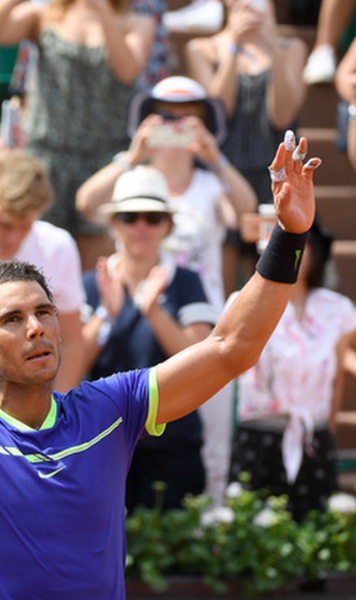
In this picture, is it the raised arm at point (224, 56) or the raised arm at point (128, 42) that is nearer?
the raised arm at point (128, 42)

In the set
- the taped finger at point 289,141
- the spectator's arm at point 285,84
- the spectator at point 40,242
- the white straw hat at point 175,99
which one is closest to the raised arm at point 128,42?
the white straw hat at point 175,99

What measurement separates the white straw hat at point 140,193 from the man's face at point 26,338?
8.41 ft

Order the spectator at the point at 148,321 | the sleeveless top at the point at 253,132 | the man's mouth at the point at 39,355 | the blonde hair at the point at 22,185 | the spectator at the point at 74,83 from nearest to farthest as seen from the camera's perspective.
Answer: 1. the man's mouth at the point at 39,355
2. the blonde hair at the point at 22,185
3. the spectator at the point at 148,321
4. the spectator at the point at 74,83
5. the sleeveless top at the point at 253,132

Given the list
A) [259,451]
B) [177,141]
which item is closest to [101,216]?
[177,141]

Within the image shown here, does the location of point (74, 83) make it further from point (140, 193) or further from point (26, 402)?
point (26, 402)

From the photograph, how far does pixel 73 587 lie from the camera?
2.69 m

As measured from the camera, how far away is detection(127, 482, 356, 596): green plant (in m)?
4.91

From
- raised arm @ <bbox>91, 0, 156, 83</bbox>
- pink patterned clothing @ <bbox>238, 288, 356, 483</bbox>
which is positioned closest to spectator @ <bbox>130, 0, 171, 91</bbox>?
raised arm @ <bbox>91, 0, 156, 83</bbox>

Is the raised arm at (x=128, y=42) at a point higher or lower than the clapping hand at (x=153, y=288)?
higher

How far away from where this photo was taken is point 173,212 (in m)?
5.46

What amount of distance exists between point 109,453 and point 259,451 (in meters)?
2.44

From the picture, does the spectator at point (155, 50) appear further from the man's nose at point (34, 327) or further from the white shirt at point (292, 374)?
the man's nose at point (34, 327)

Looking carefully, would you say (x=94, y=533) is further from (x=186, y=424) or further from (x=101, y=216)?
(x=101, y=216)

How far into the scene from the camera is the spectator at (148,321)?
5.11 meters
